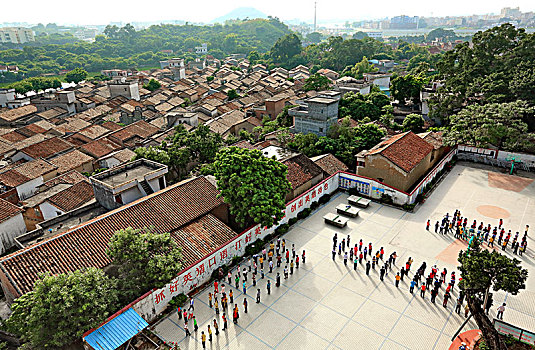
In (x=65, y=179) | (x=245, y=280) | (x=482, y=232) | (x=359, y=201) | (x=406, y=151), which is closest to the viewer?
(x=245, y=280)

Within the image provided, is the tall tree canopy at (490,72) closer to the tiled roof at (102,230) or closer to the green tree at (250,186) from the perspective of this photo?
the green tree at (250,186)

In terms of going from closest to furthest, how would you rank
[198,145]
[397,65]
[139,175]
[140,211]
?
[140,211]
[139,175]
[198,145]
[397,65]

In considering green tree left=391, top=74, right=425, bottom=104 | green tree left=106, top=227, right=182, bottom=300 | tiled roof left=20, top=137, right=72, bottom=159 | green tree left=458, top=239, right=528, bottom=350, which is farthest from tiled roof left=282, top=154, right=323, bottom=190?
tiled roof left=20, top=137, right=72, bottom=159

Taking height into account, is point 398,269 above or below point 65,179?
above

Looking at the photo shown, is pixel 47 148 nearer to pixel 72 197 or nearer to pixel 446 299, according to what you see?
pixel 72 197

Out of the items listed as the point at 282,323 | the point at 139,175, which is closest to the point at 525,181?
the point at 282,323

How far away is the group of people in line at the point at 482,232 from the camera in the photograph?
2002 cm

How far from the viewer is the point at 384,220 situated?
23.7 meters

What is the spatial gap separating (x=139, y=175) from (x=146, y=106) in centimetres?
4007

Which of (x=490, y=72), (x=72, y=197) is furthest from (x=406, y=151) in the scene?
(x=72, y=197)

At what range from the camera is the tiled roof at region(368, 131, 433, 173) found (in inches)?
1037

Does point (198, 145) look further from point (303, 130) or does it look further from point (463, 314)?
point (463, 314)

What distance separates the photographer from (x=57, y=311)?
13039 mm

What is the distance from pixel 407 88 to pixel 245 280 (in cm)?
3814
